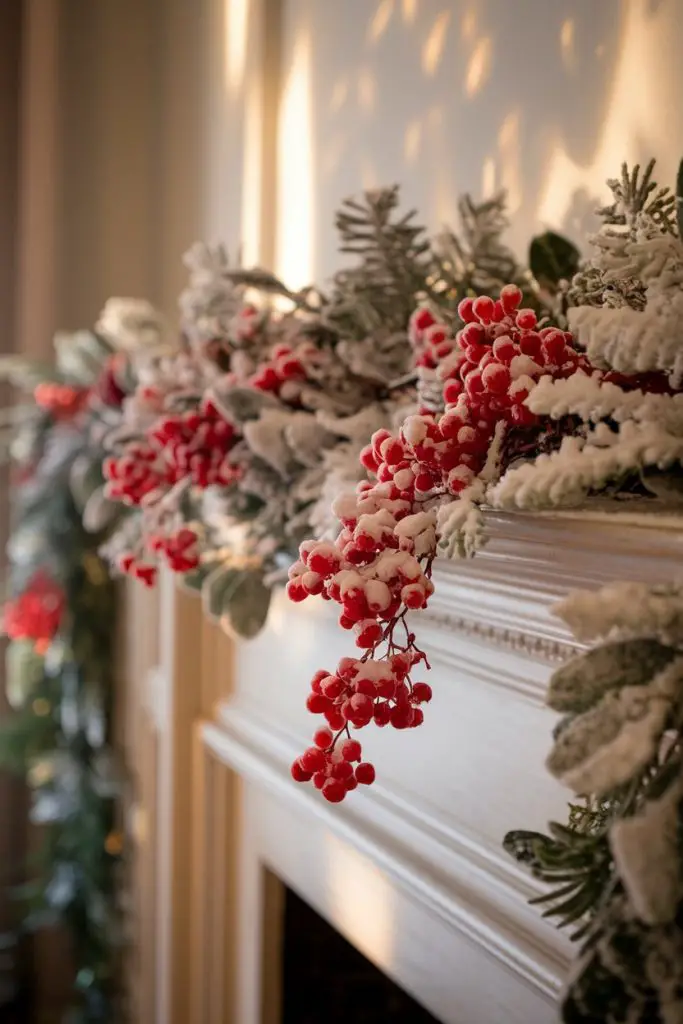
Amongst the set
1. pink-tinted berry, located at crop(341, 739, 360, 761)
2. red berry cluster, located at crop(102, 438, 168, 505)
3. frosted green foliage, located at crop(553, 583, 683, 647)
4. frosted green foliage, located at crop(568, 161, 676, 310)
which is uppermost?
frosted green foliage, located at crop(568, 161, 676, 310)

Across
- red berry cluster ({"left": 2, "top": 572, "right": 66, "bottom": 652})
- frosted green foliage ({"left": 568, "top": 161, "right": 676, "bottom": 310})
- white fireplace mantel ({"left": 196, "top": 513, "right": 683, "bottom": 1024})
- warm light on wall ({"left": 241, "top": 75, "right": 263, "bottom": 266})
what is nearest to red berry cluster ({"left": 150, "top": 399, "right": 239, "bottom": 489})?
white fireplace mantel ({"left": 196, "top": 513, "right": 683, "bottom": 1024})

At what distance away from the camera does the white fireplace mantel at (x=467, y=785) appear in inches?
23.0

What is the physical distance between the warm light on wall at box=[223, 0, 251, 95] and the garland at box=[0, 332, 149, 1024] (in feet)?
1.68

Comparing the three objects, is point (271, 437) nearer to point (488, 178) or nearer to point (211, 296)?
point (211, 296)

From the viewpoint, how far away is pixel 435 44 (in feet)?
3.39

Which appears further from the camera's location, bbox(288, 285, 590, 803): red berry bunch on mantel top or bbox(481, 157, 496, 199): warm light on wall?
bbox(481, 157, 496, 199): warm light on wall

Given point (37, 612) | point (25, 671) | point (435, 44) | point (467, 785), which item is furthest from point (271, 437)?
point (25, 671)

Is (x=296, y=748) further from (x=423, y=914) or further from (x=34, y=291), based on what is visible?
(x=34, y=291)

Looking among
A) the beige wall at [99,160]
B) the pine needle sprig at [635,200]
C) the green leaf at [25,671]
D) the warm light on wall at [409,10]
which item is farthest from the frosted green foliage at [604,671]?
the beige wall at [99,160]

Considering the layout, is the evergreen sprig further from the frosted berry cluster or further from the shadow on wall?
the frosted berry cluster

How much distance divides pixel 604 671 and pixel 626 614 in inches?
1.1

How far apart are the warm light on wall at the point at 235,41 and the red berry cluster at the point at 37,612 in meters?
0.93

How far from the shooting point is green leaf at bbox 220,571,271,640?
85 cm

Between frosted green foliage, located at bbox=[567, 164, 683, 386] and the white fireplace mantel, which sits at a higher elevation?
frosted green foliage, located at bbox=[567, 164, 683, 386]
